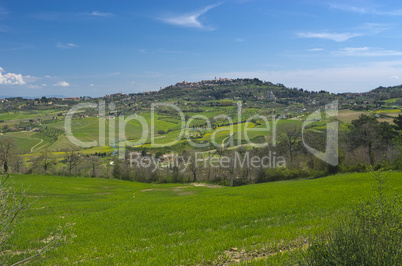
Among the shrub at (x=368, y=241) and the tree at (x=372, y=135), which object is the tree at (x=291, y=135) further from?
the shrub at (x=368, y=241)

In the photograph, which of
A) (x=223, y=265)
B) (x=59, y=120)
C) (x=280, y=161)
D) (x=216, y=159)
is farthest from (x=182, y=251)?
(x=59, y=120)

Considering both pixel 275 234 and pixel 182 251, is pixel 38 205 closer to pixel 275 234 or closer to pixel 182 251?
pixel 182 251

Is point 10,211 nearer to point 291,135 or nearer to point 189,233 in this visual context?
point 189,233

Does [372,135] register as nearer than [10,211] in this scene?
No

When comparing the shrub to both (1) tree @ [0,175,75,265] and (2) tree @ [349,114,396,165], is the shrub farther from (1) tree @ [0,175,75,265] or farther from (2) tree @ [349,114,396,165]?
(2) tree @ [349,114,396,165]

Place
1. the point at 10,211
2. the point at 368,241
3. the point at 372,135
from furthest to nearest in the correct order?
the point at 372,135 < the point at 10,211 < the point at 368,241

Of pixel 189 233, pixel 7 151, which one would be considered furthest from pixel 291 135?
pixel 7 151

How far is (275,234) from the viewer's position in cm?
984

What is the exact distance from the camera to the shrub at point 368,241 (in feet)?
15.2

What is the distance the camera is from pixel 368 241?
4871 mm

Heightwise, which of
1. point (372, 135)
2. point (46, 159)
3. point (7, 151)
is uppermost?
point (372, 135)

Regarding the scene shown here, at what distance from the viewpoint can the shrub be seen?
4.63 metres

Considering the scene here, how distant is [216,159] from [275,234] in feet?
174

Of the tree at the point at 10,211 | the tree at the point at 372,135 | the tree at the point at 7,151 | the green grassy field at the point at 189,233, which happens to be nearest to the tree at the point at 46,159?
the tree at the point at 7,151
